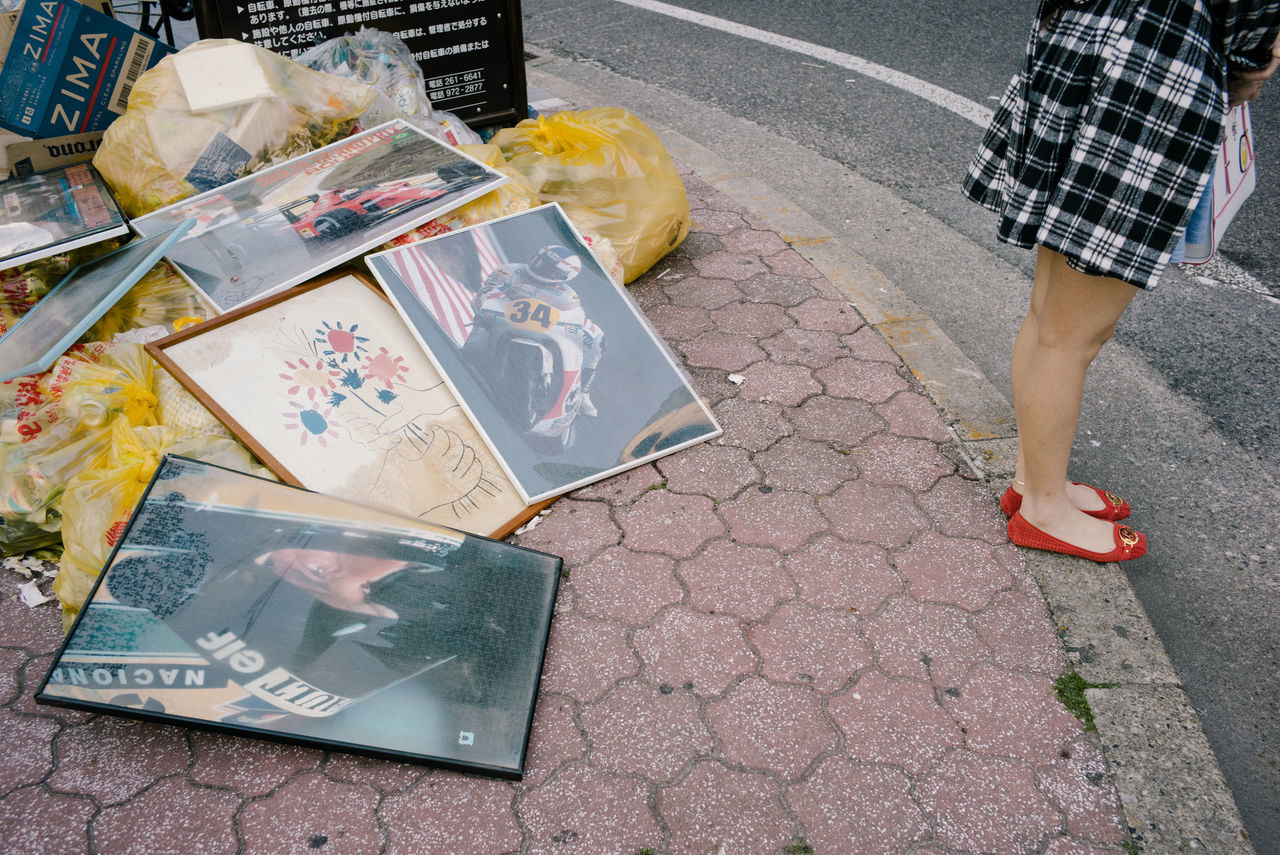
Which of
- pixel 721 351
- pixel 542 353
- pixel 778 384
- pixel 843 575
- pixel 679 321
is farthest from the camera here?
pixel 679 321

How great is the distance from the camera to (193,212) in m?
2.36

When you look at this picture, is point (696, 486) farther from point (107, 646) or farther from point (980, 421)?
point (107, 646)

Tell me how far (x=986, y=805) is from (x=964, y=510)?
780 millimetres

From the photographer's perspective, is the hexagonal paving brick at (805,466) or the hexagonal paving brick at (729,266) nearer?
the hexagonal paving brick at (805,466)

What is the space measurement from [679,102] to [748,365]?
8.33 feet

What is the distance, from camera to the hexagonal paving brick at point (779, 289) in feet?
9.48

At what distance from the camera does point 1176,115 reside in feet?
5.02

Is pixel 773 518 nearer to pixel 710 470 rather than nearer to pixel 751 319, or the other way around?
pixel 710 470

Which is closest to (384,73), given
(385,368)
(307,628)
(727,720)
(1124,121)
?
(385,368)

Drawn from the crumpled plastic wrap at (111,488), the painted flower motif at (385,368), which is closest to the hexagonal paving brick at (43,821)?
the crumpled plastic wrap at (111,488)

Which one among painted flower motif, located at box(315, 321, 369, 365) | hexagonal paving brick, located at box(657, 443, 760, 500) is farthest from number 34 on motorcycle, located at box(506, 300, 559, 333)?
hexagonal paving brick, located at box(657, 443, 760, 500)

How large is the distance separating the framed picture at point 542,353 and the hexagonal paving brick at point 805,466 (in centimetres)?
18

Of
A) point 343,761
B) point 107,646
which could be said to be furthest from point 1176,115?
point 107,646

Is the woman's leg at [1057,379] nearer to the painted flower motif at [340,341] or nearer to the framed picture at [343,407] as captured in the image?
the framed picture at [343,407]
